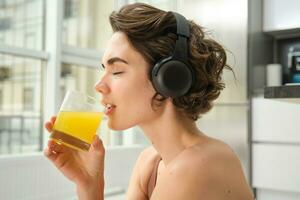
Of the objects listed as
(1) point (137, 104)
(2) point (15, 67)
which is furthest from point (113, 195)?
(1) point (137, 104)

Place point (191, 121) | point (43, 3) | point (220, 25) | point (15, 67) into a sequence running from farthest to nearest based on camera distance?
1. point (220, 25)
2. point (43, 3)
3. point (15, 67)
4. point (191, 121)

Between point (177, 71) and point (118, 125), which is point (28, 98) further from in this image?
point (177, 71)

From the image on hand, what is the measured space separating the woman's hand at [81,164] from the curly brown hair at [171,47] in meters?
0.28

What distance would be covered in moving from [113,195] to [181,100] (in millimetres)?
1770

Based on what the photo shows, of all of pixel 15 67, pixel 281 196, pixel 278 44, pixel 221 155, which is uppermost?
pixel 278 44

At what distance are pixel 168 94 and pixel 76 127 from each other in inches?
10.1

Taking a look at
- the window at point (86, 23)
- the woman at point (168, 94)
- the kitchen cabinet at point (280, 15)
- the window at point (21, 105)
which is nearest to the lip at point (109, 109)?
the woman at point (168, 94)

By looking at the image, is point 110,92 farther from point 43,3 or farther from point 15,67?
point 43,3

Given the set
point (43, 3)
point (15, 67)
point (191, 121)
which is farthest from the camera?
point (43, 3)

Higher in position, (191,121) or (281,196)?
(191,121)

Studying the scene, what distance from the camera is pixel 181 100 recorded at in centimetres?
95

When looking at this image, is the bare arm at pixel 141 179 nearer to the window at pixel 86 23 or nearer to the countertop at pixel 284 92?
the countertop at pixel 284 92

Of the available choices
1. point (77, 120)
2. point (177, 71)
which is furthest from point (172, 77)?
point (77, 120)

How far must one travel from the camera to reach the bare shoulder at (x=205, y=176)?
32.4 inches
